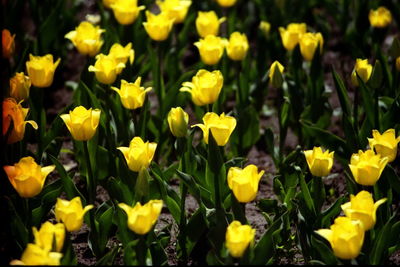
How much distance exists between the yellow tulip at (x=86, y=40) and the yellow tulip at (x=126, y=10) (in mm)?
256

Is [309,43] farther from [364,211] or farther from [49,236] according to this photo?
[49,236]

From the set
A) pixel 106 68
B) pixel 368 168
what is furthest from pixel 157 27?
pixel 368 168

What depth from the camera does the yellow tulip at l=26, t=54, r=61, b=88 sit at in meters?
3.10

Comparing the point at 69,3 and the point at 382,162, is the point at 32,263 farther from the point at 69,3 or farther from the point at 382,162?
the point at 69,3

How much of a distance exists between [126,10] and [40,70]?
0.77 metres

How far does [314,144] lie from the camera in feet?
11.7

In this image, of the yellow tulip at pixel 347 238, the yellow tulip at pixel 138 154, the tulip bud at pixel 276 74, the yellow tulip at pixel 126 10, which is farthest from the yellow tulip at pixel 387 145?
the yellow tulip at pixel 126 10

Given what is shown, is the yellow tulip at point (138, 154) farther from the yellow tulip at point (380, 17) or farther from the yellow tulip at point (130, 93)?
the yellow tulip at point (380, 17)

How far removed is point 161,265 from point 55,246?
40cm

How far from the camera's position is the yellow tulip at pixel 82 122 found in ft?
8.78

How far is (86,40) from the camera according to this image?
11.1ft

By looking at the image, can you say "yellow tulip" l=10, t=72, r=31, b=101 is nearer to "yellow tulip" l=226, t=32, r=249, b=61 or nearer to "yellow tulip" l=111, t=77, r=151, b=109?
"yellow tulip" l=111, t=77, r=151, b=109

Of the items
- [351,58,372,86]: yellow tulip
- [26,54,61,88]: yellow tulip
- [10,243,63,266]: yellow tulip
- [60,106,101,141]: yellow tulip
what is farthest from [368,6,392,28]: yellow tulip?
[10,243,63,266]: yellow tulip

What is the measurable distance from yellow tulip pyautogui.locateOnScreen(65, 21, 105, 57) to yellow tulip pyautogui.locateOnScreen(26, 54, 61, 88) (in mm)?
264
